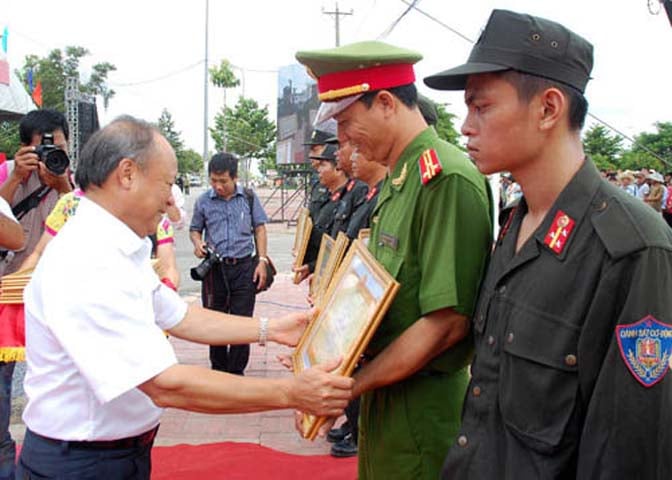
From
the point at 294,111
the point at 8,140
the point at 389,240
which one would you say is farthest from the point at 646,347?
the point at 8,140

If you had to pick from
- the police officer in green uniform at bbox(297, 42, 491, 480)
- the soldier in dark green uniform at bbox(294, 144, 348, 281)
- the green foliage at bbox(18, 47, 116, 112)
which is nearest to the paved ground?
the soldier in dark green uniform at bbox(294, 144, 348, 281)

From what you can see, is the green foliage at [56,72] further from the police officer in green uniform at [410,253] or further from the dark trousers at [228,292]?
the police officer in green uniform at [410,253]

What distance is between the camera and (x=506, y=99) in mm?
1461

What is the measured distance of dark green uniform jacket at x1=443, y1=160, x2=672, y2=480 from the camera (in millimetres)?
1176

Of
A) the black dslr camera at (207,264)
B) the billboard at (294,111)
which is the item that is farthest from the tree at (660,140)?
the black dslr camera at (207,264)

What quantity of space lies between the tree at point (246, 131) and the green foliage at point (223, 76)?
1528 millimetres

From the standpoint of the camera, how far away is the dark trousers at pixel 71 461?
176 cm

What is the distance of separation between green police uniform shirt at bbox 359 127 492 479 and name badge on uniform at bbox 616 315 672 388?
0.52m

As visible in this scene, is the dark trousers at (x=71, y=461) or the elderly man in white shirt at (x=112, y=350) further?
the dark trousers at (x=71, y=461)

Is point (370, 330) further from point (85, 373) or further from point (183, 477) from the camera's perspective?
point (183, 477)

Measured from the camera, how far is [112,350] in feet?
5.19

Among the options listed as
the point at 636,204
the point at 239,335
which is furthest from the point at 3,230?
the point at 636,204

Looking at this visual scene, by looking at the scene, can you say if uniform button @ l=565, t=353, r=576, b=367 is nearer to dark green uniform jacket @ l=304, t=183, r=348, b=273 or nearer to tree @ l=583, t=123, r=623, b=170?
dark green uniform jacket @ l=304, t=183, r=348, b=273

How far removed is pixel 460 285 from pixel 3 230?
1.94m
